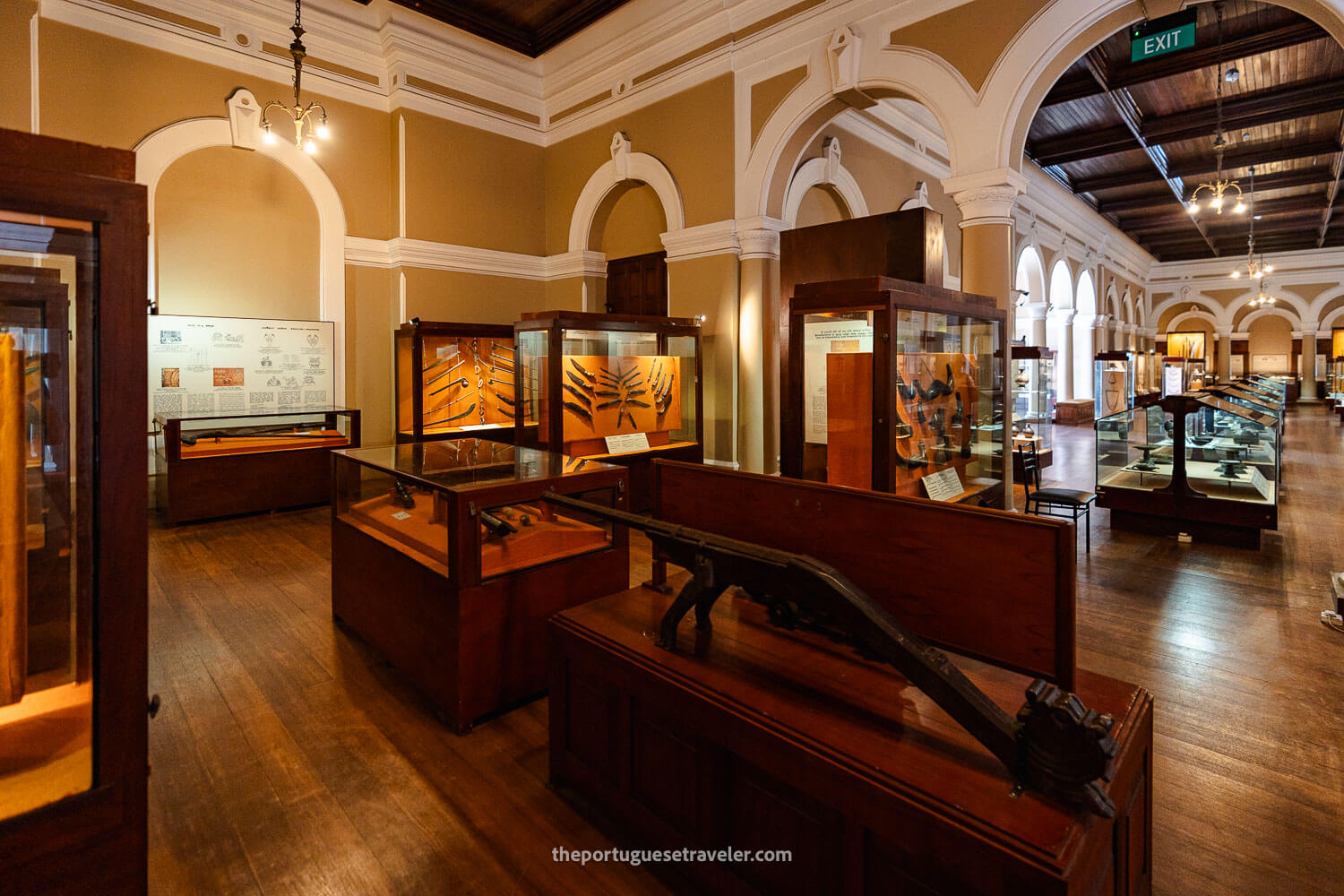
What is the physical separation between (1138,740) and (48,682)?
7.08ft

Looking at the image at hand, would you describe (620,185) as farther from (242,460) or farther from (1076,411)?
(1076,411)

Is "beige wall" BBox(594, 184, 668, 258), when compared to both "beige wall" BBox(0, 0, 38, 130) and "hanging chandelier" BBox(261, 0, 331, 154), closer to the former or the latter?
"hanging chandelier" BBox(261, 0, 331, 154)

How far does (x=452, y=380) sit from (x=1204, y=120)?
1225 cm

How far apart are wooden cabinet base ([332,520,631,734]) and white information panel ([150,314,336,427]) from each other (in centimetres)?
498

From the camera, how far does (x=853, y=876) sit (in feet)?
4.51

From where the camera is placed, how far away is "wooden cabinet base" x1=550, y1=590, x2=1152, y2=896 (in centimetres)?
119

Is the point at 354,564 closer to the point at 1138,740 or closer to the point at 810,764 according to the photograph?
the point at 810,764

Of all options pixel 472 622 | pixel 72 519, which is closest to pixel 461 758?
pixel 472 622

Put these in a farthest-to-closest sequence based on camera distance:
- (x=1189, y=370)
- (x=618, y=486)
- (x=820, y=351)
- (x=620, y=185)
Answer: (x=1189, y=370), (x=620, y=185), (x=820, y=351), (x=618, y=486)

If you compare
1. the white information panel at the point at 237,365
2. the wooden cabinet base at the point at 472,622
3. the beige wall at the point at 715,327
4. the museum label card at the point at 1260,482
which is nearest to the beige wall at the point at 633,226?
the beige wall at the point at 715,327

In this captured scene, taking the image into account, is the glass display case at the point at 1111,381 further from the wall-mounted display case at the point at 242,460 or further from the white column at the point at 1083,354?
the wall-mounted display case at the point at 242,460

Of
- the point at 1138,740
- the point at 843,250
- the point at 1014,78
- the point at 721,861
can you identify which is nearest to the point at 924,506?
the point at 1138,740

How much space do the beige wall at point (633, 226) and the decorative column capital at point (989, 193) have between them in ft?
14.0

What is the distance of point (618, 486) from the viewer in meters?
3.06
